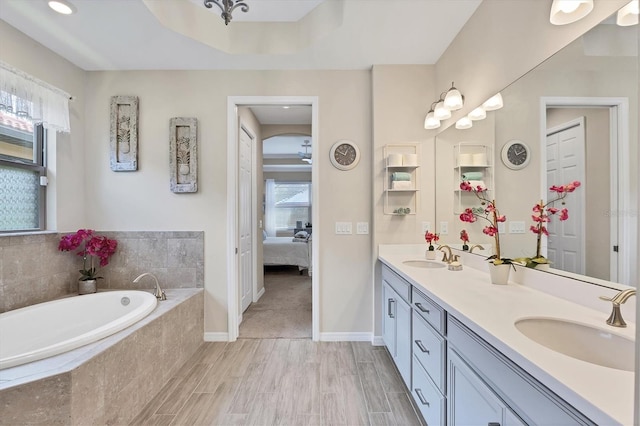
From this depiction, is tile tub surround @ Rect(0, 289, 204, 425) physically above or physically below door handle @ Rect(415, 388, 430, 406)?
above

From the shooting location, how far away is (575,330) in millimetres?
1059

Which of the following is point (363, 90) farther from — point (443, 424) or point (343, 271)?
point (443, 424)

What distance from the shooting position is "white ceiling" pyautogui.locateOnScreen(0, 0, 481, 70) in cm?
200

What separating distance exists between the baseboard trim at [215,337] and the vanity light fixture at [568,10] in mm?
3308

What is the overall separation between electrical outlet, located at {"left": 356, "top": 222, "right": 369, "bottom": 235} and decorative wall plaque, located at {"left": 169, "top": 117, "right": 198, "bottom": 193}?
5.39 ft

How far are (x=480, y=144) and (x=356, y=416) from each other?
2.03 metres

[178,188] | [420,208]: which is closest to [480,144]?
[420,208]

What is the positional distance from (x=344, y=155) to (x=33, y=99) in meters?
2.59

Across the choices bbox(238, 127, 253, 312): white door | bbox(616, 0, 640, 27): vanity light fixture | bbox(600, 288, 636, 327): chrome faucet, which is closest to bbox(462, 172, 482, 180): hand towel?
bbox(616, 0, 640, 27): vanity light fixture

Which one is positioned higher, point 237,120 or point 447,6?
point 447,6

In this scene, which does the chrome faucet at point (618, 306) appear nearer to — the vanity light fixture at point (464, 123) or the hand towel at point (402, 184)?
the vanity light fixture at point (464, 123)

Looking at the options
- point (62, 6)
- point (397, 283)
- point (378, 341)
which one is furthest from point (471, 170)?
point (62, 6)

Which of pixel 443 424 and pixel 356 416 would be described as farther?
pixel 356 416

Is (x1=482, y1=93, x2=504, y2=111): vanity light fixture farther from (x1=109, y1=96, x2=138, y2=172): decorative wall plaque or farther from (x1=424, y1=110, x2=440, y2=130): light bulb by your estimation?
(x1=109, y1=96, x2=138, y2=172): decorative wall plaque
